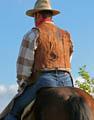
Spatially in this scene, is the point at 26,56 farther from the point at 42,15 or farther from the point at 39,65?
the point at 42,15

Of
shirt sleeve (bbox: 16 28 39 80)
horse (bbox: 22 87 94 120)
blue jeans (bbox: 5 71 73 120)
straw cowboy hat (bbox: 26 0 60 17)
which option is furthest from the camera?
straw cowboy hat (bbox: 26 0 60 17)

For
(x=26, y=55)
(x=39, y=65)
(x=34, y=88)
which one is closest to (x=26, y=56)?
(x=26, y=55)

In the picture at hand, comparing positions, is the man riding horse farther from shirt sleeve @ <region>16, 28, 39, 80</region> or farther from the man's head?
the man's head

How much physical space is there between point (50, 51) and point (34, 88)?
2.46 ft

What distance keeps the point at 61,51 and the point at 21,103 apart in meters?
1.24

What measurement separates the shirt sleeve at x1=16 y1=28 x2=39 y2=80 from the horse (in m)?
0.76

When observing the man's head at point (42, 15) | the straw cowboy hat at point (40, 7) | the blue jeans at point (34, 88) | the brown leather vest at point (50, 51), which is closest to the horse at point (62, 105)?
the blue jeans at point (34, 88)

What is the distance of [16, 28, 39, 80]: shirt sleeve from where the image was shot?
31.7ft

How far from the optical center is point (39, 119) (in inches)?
352

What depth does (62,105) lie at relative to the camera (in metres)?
8.54

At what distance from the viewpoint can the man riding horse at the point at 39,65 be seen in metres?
9.55

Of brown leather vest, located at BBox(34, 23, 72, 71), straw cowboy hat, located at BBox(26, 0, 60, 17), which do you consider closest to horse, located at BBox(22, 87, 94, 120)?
brown leather vest, located at BBox(34, 23, 72, 71)

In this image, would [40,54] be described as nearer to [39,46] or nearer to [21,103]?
[39,46]

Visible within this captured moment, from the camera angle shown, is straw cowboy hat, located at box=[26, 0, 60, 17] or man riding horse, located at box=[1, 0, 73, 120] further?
straw cowboy hat, located at box=[26, 0, 60, 17]
